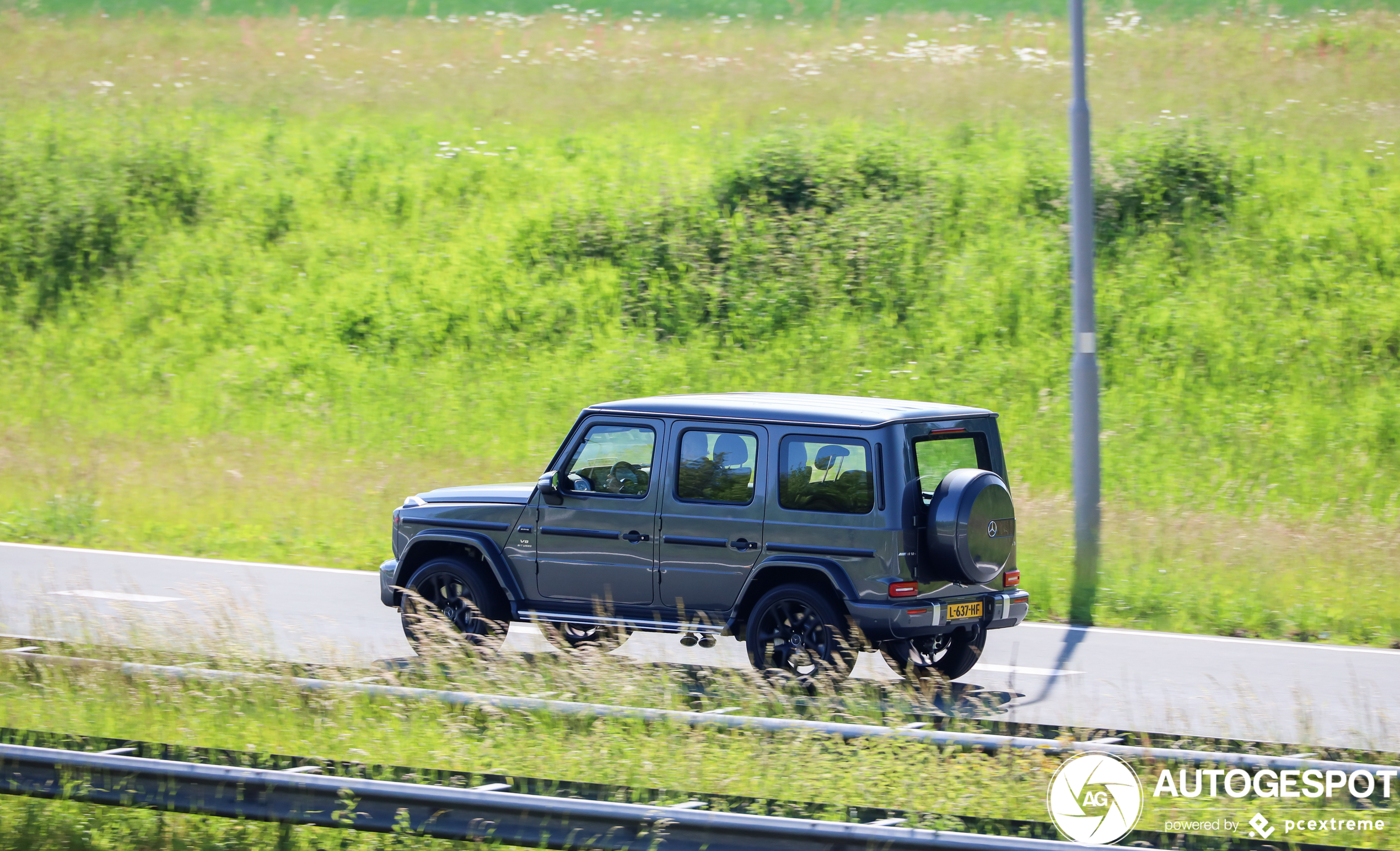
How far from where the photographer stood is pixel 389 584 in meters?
10.2

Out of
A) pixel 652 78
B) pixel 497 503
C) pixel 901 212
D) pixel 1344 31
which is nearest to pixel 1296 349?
pixel 901 212

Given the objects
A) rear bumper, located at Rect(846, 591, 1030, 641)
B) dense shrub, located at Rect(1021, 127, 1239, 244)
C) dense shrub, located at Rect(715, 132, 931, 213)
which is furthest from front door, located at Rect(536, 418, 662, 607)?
dense shrub, located at Rect(715, 132, 931, 213)

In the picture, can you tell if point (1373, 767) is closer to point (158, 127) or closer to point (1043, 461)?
point (1043, 461)

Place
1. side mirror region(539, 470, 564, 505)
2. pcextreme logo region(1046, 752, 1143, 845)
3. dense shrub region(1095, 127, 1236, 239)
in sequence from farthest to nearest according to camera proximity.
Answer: dense shrub region(1095, 127, 1236, 239)
side mirror region(539, 470, 564, 505)
pcextreme logo region(1046, 752, 1143, 845)

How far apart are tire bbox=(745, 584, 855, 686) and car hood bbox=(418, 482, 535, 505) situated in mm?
1822

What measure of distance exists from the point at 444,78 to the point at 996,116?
10.5 meters

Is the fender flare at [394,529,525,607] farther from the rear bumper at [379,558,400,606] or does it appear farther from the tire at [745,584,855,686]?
the tire at [745,584,855,686]

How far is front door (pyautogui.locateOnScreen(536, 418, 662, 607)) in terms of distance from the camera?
9289 millimetres

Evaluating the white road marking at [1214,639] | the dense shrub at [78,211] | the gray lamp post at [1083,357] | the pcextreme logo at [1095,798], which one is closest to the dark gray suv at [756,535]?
the pcextreme logo at [1095,798]

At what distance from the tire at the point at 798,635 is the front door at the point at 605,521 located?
30.7 inches

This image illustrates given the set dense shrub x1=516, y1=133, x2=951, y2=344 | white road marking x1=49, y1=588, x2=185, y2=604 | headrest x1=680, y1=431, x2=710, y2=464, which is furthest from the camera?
dense shrub x1=516, y1=133, x2=951, y2=344

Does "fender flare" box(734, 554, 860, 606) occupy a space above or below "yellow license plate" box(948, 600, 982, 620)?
above

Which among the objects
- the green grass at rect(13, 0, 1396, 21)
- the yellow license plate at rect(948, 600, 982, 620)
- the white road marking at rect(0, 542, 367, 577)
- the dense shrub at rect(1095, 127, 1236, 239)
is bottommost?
the white road marking at rect(0, 542, 367, 577)

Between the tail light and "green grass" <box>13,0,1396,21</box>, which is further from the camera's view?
"green grass" <box>13,0,1396,21</box>
